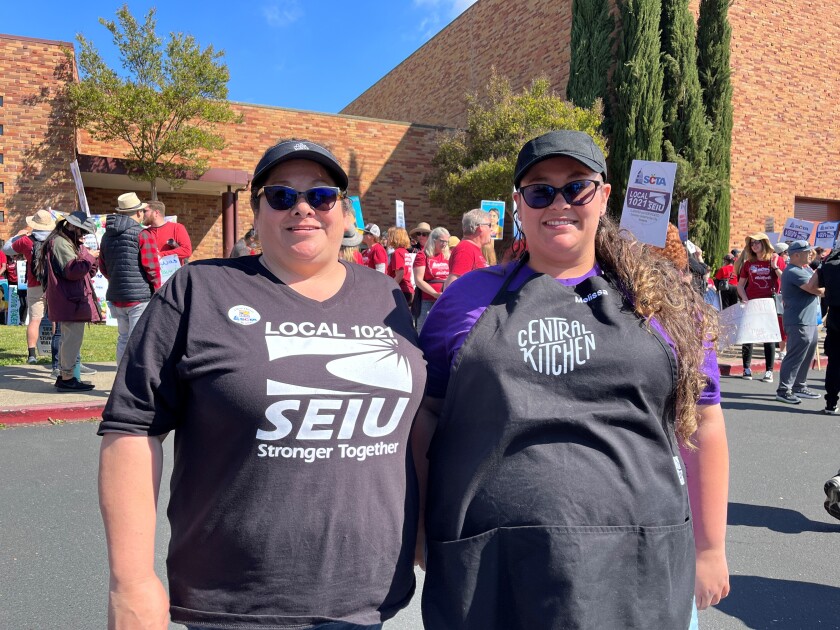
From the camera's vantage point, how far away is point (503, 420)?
151cm

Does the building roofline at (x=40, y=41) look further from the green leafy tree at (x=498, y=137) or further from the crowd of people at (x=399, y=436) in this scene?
the crowd of people at (x=399, y=436)

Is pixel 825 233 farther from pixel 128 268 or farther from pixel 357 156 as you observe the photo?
pixel 128 268

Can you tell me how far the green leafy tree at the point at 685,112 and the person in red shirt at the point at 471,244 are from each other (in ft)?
47.6

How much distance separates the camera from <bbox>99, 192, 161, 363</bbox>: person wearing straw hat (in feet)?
21.8

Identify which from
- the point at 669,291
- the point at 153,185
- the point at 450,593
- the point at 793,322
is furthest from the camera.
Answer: the point at 153,185

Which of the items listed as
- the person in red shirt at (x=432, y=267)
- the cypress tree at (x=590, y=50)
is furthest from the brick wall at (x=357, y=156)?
the person in red shirt at (x=432, y=267)

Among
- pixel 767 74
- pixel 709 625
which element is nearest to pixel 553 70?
pixel 767 74

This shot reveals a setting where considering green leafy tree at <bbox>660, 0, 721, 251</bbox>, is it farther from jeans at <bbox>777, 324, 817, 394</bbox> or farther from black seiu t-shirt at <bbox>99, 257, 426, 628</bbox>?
black seiu t-shirt at <bbox>99, 257, 426, 628</bbox>

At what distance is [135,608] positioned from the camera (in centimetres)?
143

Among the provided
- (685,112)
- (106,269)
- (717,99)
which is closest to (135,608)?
(106,269)

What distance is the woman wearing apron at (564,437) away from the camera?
1.47m

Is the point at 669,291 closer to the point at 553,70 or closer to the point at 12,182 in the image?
the point at 12,182

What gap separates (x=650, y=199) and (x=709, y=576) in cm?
768

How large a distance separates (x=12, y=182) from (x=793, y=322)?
17445mm
